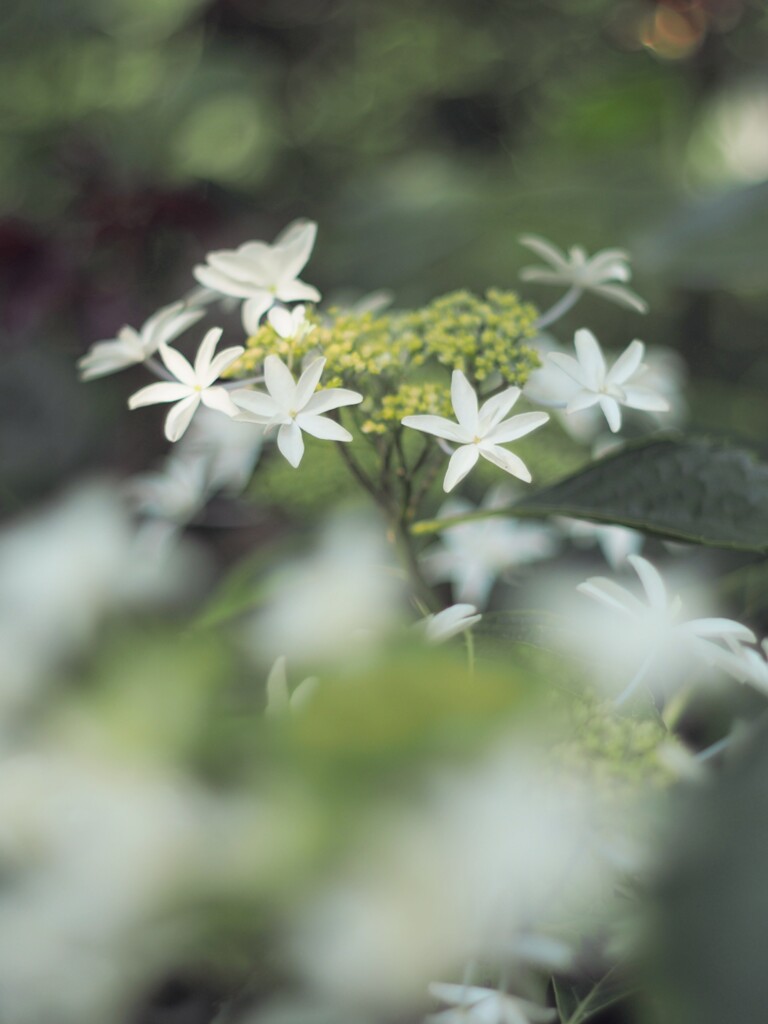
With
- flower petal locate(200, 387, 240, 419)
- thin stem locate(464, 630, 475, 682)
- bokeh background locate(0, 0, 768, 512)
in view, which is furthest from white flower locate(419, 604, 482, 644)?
bokeh background locate(0, 0, 768, 512)

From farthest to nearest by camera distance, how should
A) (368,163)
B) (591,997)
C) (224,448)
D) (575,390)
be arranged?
1. (368,163)
2. (224,448)
3. (575,390)
4. (591,997)

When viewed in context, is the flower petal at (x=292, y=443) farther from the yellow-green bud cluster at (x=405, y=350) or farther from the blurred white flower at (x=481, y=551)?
the blurred white flower at (x=481, y=551)

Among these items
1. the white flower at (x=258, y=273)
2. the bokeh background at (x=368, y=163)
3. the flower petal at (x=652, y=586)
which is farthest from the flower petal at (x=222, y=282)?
the bokeh background at (x=368, y=163)

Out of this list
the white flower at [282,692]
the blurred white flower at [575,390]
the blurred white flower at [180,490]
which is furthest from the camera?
the blurred white flower at [180,490]

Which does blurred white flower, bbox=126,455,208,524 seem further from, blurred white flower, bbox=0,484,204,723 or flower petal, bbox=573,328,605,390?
flower petal, bbox=573,328,605,390

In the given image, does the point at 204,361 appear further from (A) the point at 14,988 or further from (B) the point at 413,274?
(B) the point at 413,274

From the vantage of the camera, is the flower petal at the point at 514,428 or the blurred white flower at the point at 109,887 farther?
the flower petal at the point at 514,428

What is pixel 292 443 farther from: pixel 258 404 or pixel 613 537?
pixel 613 537

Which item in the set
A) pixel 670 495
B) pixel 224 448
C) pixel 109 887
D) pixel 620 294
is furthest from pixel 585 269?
pixel 109 887
